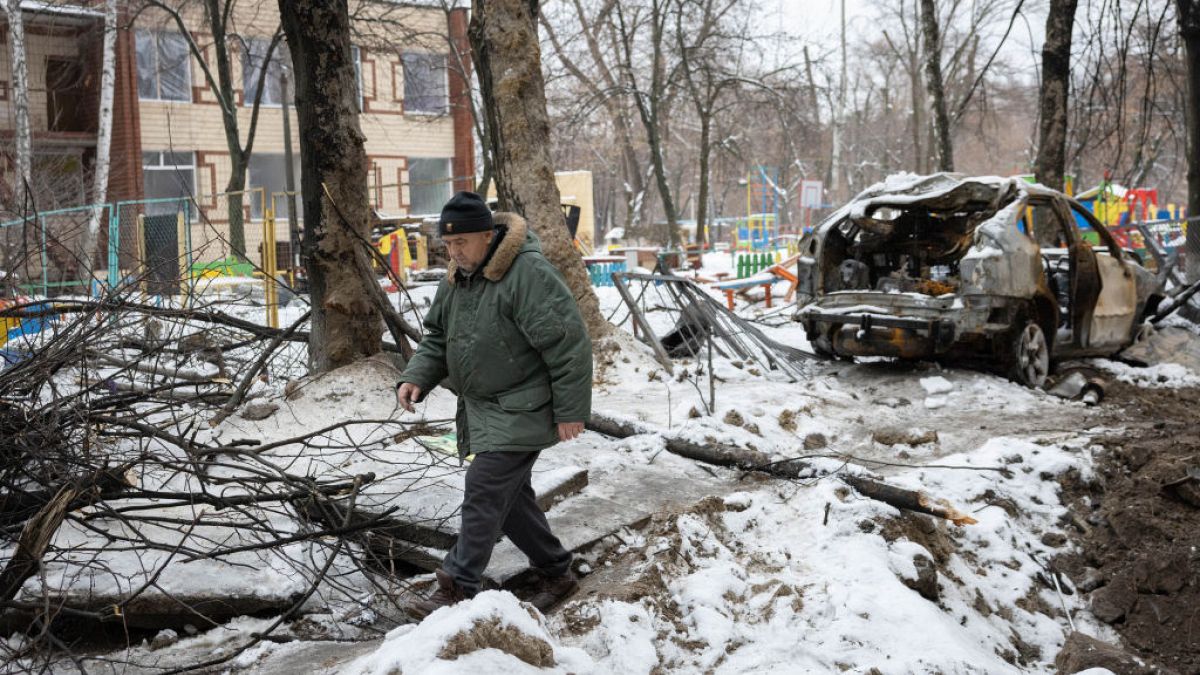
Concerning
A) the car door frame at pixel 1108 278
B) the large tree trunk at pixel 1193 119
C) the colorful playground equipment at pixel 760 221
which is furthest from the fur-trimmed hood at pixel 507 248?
the colorful playground equipment at pixel 760 221

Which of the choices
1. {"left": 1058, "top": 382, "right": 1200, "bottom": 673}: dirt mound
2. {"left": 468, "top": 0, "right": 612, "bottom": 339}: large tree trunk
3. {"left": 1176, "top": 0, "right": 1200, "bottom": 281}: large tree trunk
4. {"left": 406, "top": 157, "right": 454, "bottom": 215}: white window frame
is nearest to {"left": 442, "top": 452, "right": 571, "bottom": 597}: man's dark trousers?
{"left": 1058, "top": 382, "right": 1200, "bottom": 673}: dirt mound

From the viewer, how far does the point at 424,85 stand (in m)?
30.3

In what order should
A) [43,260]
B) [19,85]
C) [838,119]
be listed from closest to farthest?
[43,260] → [19,85] → [838,119]

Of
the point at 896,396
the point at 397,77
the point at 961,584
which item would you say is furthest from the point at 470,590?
the point at 397,77

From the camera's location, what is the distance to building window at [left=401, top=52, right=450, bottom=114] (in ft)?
92.5

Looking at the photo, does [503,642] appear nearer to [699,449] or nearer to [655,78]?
[699,449]

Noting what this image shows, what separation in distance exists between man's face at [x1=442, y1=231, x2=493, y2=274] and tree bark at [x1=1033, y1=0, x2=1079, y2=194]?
11244 mm

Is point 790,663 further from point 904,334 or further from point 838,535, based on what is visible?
point 904,334

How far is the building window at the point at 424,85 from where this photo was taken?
92.5ft

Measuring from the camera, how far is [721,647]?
3938 mm

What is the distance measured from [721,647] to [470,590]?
983 mm

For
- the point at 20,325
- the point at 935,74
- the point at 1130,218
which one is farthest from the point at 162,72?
the point at 1130,218

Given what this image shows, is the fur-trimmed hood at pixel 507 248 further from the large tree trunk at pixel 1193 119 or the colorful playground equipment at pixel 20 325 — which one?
the large tree trunk at pixel 1193 119

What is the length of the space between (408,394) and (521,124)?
5.79 metres
